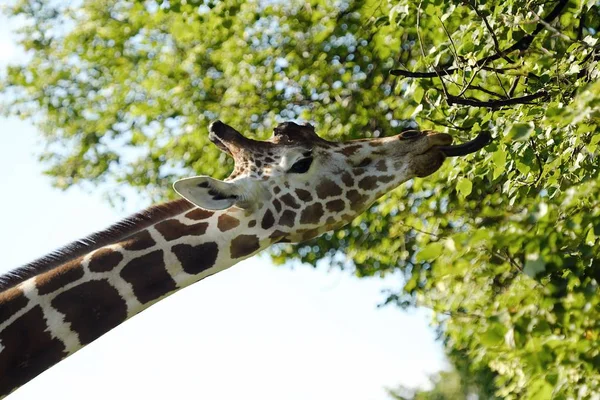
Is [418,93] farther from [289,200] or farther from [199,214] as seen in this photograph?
[199,214]

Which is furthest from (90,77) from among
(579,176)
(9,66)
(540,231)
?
(540,231)

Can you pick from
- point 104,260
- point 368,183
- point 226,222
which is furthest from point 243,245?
point 368,183

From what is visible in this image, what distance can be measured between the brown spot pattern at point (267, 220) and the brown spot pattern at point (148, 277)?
70 centimetres

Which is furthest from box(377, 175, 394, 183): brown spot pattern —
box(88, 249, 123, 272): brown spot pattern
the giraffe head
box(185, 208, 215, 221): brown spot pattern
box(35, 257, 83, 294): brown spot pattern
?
box(35, 257, 83, 294): brown spot pattern

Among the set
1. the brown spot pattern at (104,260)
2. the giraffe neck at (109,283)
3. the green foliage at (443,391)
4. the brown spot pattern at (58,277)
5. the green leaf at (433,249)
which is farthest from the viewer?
the green foliage at (443,391)

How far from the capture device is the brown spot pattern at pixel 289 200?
6.46 m

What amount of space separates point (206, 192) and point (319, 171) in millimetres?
930

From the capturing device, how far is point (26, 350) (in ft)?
18.4

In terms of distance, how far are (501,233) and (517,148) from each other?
2.64m

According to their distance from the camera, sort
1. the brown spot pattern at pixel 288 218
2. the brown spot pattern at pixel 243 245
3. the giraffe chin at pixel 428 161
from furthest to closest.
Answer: the giraffe chin at pixel 428 161 < the brown spot pattern at pixel 288 218 < the brown spot pattern at pixel 243 245

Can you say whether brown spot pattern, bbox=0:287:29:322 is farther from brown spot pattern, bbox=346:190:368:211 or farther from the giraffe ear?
brown spot pattern, bbox=346:190:368:211

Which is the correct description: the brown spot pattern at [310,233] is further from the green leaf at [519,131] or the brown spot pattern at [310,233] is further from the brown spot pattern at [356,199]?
the green leaf at [519,131]

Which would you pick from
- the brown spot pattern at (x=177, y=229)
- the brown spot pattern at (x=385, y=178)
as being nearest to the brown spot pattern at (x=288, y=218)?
the brown spot pattern at (x=177, y=229)

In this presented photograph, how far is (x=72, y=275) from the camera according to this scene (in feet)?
19.2
